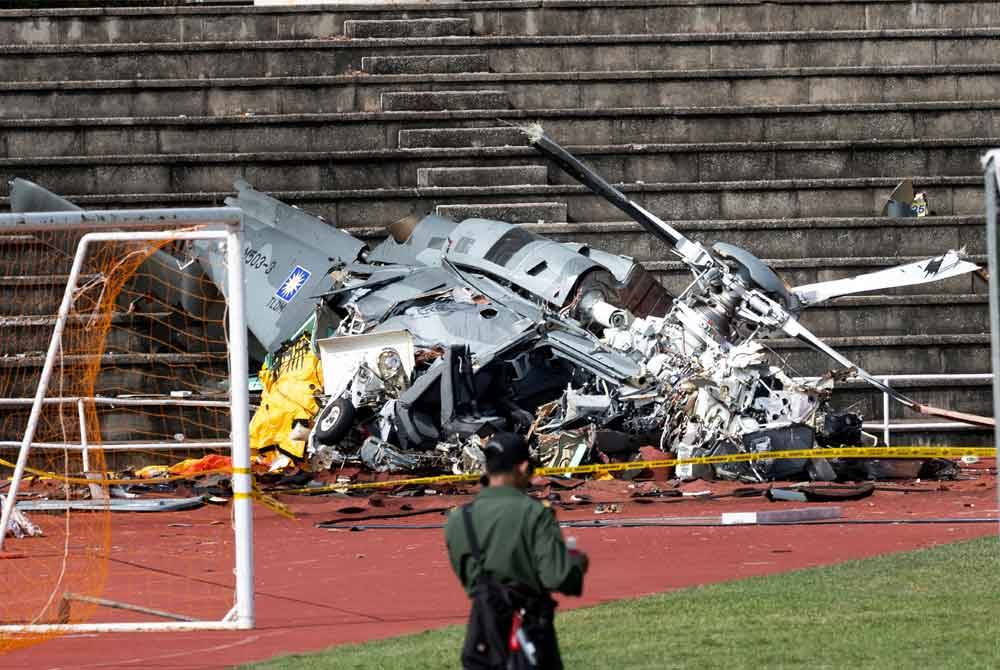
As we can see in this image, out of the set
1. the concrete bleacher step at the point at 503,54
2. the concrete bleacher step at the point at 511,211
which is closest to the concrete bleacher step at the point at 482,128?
the concrete bleacher step at the point at 503,54

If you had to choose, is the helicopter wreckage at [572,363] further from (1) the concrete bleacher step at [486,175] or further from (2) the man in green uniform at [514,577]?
(2) the man in green uniform at [514,577]

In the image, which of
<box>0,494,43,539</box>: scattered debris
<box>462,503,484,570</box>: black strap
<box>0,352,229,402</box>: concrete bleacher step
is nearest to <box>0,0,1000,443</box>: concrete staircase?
<box>0,352,229,402</box>: concrete bleacher step

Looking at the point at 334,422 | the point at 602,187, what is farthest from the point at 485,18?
the point at 334,422

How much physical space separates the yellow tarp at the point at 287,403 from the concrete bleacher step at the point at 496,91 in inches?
243

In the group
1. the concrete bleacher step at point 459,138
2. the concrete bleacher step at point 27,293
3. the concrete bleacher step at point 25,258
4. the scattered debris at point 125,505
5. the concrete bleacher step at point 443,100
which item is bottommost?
the scattered debris at point 125,505

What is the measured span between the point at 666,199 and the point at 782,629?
1466 cm

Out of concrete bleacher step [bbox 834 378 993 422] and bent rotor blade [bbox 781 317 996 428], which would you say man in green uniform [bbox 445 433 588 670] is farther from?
concrete bleacher step [bbox 834 378 993 422]

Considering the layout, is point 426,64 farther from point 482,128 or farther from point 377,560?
point 377,560

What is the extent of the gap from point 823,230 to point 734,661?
1533cm

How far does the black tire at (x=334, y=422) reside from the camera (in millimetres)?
19047

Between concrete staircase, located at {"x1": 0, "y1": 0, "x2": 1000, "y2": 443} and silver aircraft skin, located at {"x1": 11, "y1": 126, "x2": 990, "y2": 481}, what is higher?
concrete staircase, located at {"x1": 0, "y1": 0, "x2": 1000, "y2": 443}

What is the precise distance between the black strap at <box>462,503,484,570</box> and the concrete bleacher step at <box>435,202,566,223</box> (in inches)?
664

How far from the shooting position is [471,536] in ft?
21.9

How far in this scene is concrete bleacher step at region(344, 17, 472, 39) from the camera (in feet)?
86.6
